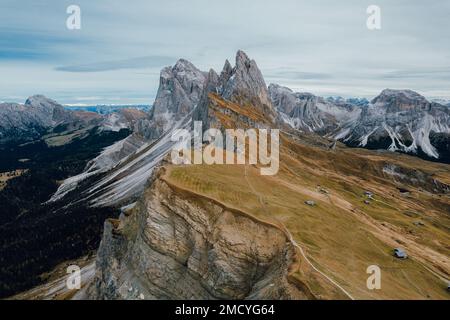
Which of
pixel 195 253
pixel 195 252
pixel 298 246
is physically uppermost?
→ pixel 298 246

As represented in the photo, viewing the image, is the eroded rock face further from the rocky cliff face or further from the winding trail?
the winding trail

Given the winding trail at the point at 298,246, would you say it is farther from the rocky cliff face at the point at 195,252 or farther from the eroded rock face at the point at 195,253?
the eroded rock face at the point at 195,253

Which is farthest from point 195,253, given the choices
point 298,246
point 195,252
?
point 298,246

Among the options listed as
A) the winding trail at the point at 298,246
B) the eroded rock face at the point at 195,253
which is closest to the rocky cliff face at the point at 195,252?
the eroded rock face at the point at 195,253

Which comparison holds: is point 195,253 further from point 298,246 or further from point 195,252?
point 298,246

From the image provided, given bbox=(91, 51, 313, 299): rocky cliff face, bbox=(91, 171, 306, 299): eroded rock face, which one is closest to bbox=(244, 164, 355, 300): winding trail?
bbox=(91, 51, 313, 299): rocky cliff face

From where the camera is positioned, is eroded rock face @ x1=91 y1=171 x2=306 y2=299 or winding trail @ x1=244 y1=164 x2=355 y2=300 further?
eroded rock face @ x1=91 y1=171 x2=306 y2=299

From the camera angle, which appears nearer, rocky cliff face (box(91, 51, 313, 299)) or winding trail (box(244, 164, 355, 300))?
winding trail (box(244, 164, 355, 300))
